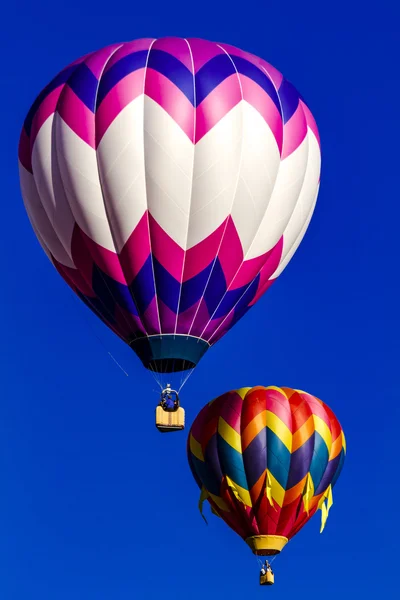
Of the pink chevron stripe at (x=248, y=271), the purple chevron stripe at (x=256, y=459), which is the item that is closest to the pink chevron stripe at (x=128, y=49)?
the pink chevron stripe at (x=248, y=271)

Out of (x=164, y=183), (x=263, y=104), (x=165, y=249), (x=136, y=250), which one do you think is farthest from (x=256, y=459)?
(x=263, y=104)

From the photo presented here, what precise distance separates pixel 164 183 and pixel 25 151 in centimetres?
231

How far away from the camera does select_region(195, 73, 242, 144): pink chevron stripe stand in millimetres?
22250

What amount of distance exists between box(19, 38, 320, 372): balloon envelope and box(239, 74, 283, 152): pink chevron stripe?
0.02 m

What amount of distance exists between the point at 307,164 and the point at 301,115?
64 centimetres

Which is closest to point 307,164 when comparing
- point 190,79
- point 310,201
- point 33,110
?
point 310,201

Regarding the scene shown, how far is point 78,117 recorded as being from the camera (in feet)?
74.1

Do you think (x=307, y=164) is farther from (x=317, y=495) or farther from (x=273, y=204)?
(x=317, y=495)

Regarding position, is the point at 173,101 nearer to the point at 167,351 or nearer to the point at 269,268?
the point at 269,268

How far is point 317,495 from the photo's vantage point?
2600 cm

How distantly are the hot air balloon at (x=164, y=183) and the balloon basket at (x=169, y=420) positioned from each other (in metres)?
0.60

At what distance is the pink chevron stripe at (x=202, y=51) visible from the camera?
22.7 metres

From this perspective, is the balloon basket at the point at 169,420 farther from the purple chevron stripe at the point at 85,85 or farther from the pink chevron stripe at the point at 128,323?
the purple chevron stripe at the point at 85,85

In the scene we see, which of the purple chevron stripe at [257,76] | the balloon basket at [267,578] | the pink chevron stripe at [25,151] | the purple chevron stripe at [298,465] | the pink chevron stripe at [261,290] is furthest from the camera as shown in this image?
the balloon basket at [267,578]
